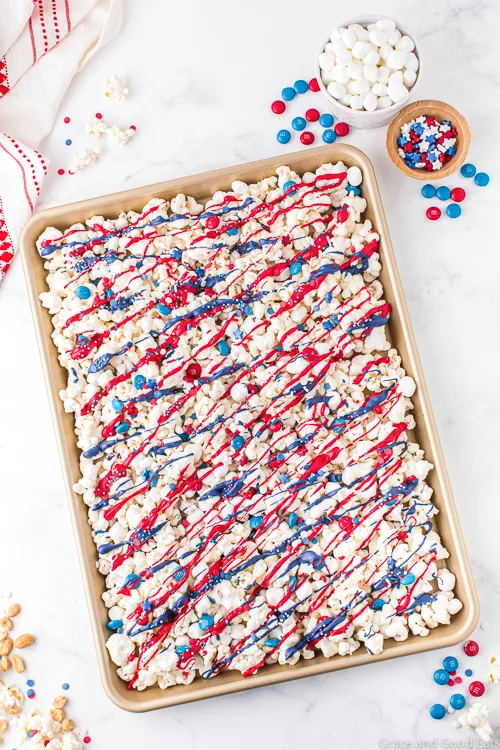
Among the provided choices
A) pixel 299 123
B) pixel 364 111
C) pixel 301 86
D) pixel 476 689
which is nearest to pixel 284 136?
pixel 299 123

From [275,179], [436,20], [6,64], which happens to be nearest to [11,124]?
[6,64]

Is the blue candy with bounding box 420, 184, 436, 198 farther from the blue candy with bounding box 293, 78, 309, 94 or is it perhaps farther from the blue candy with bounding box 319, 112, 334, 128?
the blue candy with bounding box 293, 78, 309, 94

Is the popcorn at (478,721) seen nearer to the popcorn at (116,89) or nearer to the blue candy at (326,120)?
the blue candy at (326,120)

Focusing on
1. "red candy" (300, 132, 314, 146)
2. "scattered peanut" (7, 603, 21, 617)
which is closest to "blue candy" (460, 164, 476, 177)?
"red candy" (300, 132, 314, 146)

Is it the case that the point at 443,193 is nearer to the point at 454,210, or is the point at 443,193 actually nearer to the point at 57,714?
the point at 454,210

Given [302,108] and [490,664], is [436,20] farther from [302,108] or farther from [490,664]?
[490,664]
